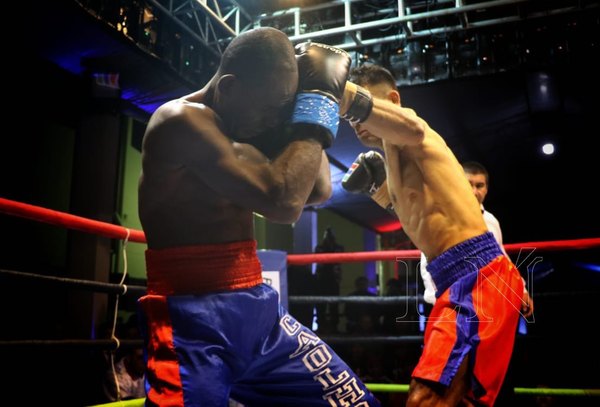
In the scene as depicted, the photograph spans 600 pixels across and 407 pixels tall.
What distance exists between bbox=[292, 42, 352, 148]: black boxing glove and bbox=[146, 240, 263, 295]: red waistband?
1.23 ft

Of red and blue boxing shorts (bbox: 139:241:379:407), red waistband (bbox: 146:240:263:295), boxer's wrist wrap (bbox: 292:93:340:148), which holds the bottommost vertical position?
red and blue boxing shorts (bbox: 139:241:379:407)

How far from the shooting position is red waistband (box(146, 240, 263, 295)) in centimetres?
134

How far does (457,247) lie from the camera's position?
167cm

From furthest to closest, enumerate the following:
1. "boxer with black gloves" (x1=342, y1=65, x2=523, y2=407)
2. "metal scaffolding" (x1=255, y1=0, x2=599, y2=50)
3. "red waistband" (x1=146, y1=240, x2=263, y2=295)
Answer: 1. "metal scaffolding" (x1=255, y1=0, x2=599, y2=50)
2. "boxer with black gloves" (x1=342, y1=65, x2=523, y2=407)
3. "red waistband" (x1=146, y1=240, x2=263, y2=295)

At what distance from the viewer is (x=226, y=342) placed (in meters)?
1.29

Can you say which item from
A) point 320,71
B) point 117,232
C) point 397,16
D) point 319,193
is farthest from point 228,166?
point 397,16

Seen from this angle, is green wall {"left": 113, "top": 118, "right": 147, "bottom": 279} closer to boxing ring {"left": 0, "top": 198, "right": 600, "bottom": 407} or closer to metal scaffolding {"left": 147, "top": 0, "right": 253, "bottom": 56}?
metal scaffolding {"left": 147, "top": 0, "right": 253, "bottom": 56}

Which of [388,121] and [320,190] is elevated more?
[388,121]

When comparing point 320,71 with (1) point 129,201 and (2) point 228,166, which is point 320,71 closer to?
(2) point 228,166

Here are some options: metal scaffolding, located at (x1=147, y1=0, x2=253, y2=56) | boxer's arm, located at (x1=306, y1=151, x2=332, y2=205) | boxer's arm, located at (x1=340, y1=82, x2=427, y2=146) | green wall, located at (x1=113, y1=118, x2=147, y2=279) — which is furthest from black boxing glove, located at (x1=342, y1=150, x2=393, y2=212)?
green wall, located at (x1=113, y1=118, x2=147, y2=279)

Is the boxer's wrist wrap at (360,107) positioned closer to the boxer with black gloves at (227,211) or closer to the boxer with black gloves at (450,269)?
the boxer with black gloves at (450,269)

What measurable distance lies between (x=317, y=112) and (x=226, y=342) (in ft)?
1.99

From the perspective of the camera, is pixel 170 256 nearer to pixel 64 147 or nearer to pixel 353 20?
pixel 353 20

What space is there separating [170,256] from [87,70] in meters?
5.29
